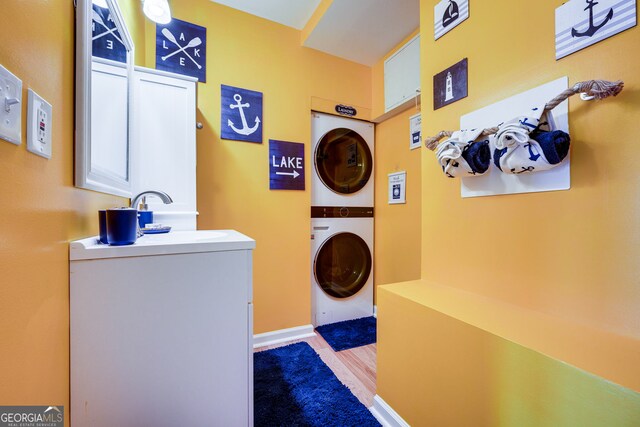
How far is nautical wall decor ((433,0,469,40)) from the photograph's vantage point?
119 centimetres

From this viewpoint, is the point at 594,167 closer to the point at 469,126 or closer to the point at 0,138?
the point at 469,126

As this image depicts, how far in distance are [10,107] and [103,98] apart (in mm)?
638

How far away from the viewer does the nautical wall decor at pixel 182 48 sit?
1799mm

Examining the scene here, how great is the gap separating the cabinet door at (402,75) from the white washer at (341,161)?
414 mm

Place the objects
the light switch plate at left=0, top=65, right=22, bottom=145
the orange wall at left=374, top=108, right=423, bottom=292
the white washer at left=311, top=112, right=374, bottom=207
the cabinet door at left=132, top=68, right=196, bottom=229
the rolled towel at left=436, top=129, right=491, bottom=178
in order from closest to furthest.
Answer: the light switch plate at left=0, top=65, right=22, bottom=145 < the rolled towel at left=436, top=129, right=491, bottom=178 < the cabinet door at left=132, top=68, right=196, bottom=229 < the orange wall at left=374, top=108, right=423, bottom=292 < the white washer at left=311, top=112, right=374, bottom=207

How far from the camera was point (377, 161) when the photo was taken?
8.92 feet

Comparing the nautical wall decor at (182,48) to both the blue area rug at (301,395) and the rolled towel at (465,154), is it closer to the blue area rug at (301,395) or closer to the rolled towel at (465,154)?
the rolled towel at (465,154)

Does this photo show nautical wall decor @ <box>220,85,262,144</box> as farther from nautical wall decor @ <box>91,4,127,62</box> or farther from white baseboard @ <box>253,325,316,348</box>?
white baseboard @ <box>253,325,316,348</box>

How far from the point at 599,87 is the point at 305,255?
79.2 inches

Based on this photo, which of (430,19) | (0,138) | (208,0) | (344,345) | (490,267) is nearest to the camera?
(0,138)

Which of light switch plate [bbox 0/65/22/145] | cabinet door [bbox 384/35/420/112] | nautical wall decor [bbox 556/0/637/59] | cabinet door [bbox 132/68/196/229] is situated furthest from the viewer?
cabinet door [bbox 384/35/420/112]

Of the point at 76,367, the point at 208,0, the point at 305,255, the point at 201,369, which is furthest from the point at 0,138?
the point at 208,0

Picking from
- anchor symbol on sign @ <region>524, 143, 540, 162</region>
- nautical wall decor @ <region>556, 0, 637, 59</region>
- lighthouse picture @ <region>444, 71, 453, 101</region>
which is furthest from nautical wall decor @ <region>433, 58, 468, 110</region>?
anchor symbol on sign @ <region>524, 143, 540, 162</region>

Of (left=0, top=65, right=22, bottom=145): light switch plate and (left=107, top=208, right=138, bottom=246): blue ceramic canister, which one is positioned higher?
(left=0, top=65, right=22, bottom=145): light switch plate
